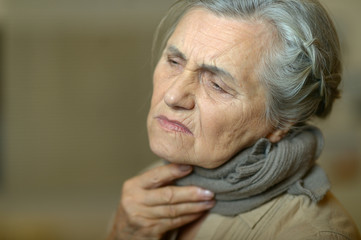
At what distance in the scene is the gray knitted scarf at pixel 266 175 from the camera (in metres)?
0.95

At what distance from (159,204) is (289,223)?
352mm

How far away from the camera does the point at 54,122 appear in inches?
105

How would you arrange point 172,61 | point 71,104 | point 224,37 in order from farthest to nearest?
point 71,104
point 172,61
point 224,37

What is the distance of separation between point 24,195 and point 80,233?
0.49m

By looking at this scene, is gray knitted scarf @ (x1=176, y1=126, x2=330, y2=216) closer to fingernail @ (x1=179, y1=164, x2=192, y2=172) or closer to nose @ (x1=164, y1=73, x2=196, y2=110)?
fingernail @ (x1=179, y1=164, x2=192, y2=172)

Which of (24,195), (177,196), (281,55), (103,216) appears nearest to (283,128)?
(281,55)

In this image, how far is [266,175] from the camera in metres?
0.94

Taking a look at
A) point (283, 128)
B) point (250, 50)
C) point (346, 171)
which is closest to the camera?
point (250, 50)

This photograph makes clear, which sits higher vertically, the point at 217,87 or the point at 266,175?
the point at 217,87

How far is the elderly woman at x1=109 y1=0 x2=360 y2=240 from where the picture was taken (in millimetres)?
909

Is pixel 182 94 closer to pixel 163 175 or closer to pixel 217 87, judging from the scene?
pixel 217 87

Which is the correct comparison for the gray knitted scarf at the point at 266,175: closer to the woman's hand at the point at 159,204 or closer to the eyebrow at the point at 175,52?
the woman's hand at the point at 159,204

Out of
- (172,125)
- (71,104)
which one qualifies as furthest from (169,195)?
(71,104)

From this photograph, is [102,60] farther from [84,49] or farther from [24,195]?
[24,195]
